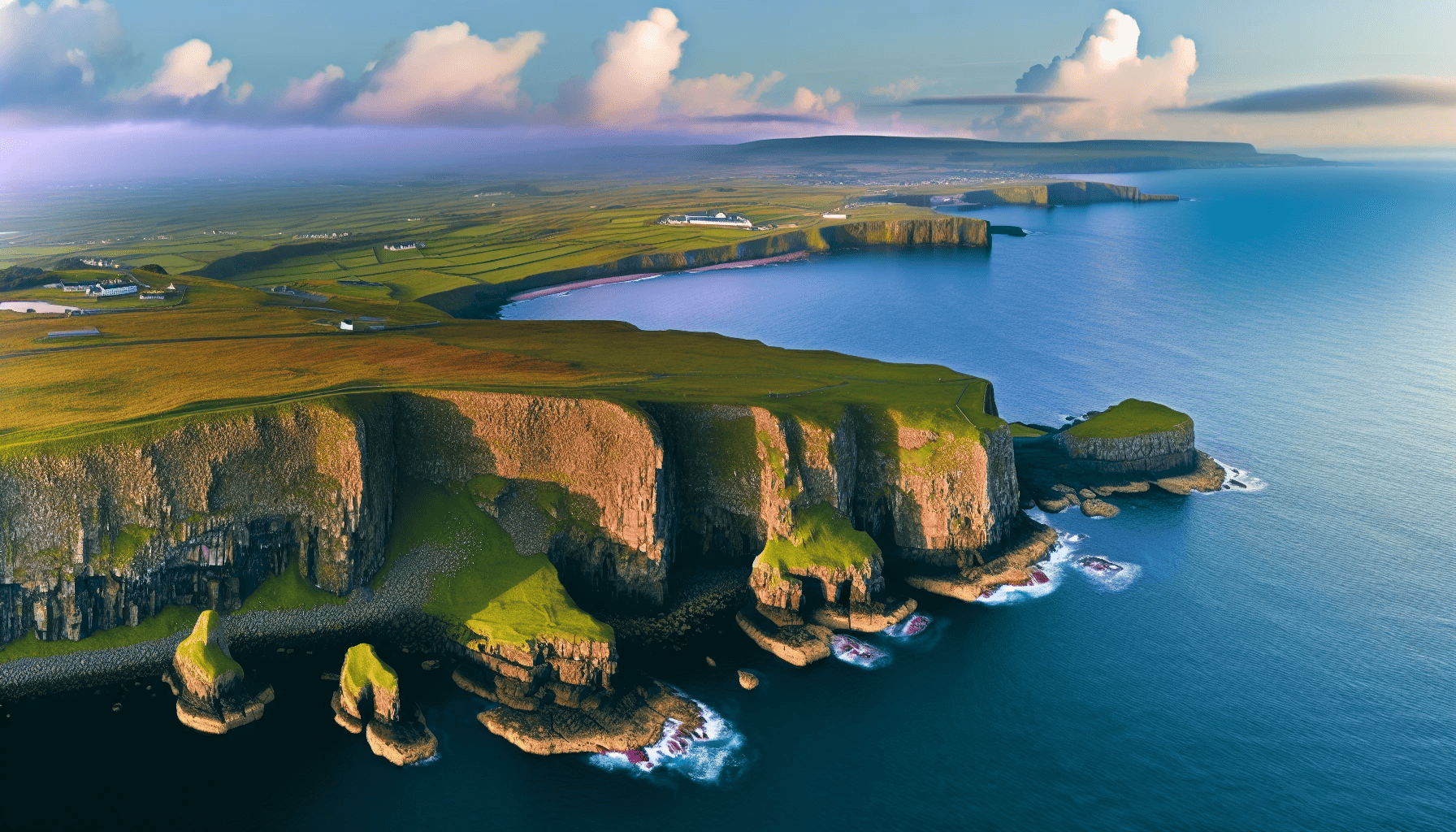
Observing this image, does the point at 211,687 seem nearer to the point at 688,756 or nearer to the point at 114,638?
the point at 114,638

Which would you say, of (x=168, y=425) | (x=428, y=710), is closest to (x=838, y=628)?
(x=428, y=710)

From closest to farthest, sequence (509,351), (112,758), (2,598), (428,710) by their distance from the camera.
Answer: (112,758), (428,710), (2,598), (509,351)

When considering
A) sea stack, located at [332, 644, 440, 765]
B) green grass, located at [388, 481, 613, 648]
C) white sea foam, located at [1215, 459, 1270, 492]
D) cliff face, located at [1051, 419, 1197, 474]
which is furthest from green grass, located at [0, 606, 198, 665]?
white sea foam, located at [1215, 459, 1270, 492]

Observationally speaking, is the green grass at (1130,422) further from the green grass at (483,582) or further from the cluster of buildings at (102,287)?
the cluster of buildings at (102,287)

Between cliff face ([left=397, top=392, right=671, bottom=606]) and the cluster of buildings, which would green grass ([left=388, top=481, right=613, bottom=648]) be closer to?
cliff face ([left=397, top=392, right=671, bottom=606])

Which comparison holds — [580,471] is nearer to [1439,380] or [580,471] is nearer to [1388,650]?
[1388,650]

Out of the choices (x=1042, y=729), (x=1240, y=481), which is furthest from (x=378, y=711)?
(x=1240, y=481)

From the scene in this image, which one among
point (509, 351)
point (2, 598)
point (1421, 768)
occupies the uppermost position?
point (509, 351)
